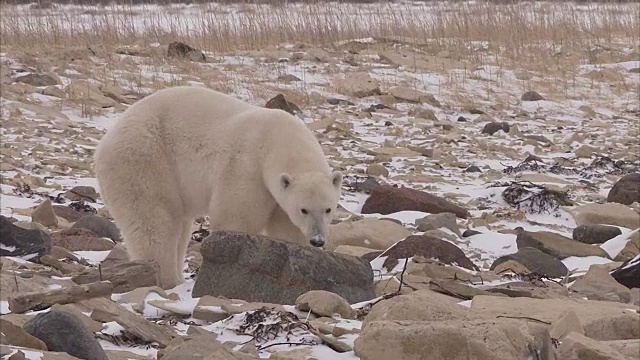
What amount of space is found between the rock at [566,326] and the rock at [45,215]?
3.87 metres

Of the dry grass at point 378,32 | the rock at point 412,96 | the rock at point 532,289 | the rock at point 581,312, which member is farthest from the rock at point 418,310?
the dry grass at point 378,32

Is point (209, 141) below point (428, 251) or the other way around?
the other way around

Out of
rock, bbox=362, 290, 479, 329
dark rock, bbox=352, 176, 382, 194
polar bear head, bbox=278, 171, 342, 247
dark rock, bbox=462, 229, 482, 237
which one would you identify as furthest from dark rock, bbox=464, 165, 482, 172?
rock, bbox=362, 290, 479, 329

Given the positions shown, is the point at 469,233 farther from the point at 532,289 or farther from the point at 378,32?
the point at 378,32

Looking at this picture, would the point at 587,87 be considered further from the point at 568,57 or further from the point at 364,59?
the point at 364,59

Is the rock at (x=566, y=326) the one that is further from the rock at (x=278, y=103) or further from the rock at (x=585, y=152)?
the rock at (x=278, y=103)

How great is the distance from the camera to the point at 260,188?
17.0 feet

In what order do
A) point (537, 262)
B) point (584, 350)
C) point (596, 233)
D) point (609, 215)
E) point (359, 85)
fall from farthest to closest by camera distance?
point (359, 85) < point (609, 215) < point (596, 233) < point (537, 262) < point (584, 350)

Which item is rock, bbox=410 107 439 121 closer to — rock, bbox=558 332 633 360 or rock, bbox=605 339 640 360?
rock, bbox=605 339 640 360

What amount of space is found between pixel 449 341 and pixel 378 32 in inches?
571

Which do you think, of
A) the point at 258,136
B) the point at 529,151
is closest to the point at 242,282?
the point at 258,136

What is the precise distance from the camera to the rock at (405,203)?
7.09 metres

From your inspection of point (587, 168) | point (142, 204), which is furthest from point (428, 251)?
point (587, 168)

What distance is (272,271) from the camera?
13.9 ft
